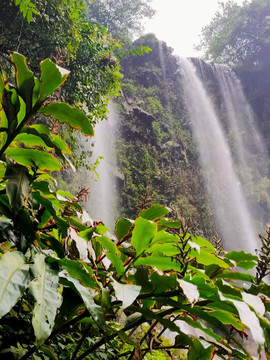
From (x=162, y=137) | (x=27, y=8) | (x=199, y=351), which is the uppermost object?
(x=162, y=137)

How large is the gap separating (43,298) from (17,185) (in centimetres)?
17

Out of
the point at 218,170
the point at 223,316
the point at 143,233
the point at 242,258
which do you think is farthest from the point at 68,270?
the point at 218,170

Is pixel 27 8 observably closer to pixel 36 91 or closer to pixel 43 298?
pixel 36 91

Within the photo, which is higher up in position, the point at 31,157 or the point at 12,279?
the point at 31,157

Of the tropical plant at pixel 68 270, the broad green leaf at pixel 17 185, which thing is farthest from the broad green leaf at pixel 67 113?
the broad green leaf at pixel 17 185

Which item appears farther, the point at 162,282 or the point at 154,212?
the point at 154,212

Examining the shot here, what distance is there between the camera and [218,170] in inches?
417

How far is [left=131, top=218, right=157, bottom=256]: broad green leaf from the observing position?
455 mm

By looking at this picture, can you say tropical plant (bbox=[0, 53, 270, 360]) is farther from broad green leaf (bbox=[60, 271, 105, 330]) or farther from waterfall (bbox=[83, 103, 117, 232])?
waterfall (bbox=[83, 103, 117, 232])

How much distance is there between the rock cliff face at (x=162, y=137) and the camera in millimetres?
8312

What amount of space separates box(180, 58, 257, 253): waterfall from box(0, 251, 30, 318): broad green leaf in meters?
8.44

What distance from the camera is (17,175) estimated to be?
0.44 meters

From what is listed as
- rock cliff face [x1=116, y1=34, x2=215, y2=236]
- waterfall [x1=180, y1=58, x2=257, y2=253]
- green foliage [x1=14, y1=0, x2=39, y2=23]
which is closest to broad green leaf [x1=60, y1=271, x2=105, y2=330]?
green foliage [x1=14, y1=0, x2=39, y2=23]

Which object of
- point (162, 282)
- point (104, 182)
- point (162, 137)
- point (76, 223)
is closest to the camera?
point (162, 282)
